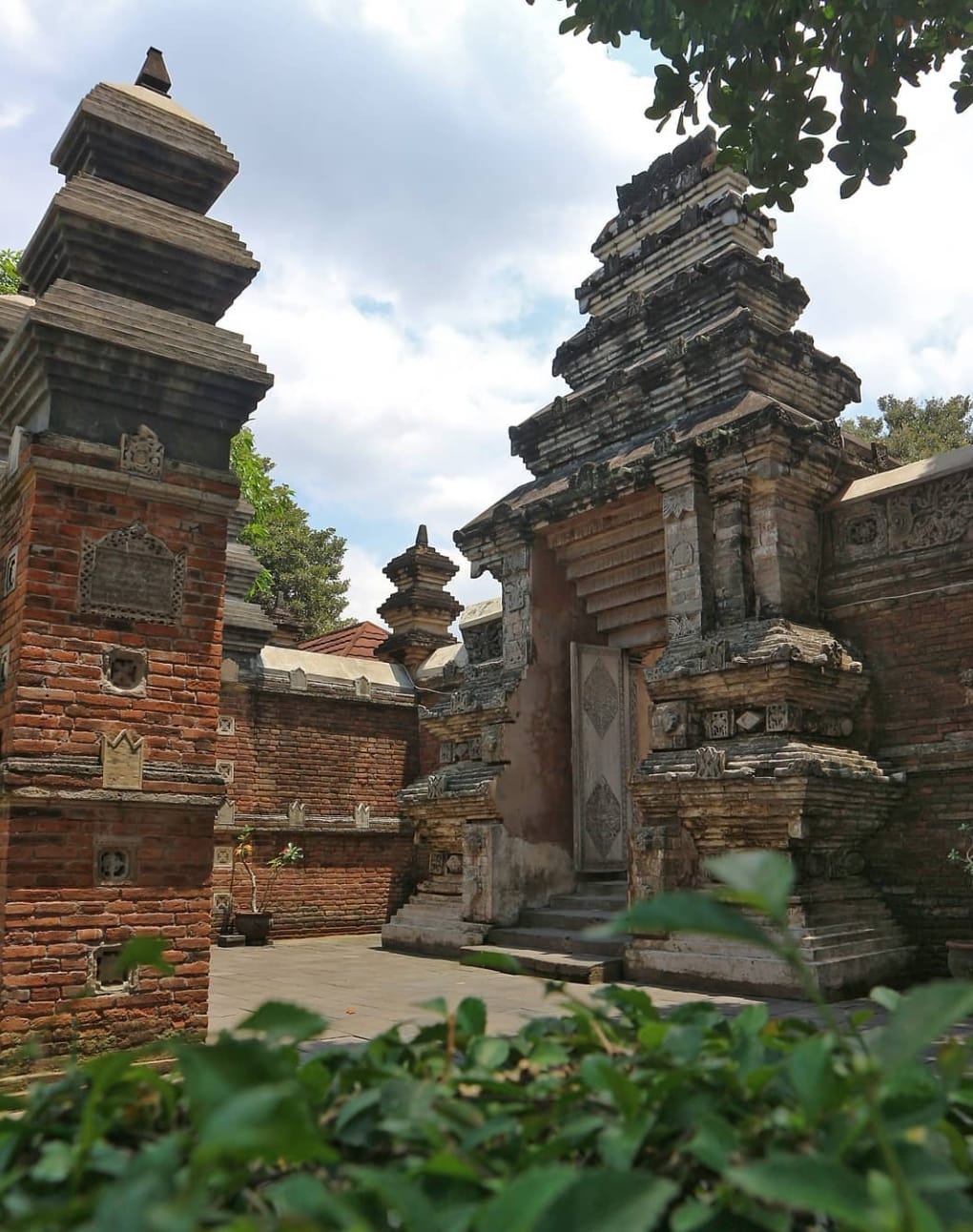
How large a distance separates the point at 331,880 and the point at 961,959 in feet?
25.4

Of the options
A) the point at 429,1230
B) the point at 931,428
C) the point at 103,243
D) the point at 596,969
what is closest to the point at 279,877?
the point at 596,969

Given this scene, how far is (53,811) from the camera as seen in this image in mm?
4836

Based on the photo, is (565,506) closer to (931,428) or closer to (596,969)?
(596,969)

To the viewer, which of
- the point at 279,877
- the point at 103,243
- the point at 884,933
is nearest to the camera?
the point at 103,243

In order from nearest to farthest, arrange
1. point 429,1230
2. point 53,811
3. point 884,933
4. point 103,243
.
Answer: point 429,1230 < point 53,811 < point 103,243 < point 884,933

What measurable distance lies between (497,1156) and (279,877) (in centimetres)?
1143

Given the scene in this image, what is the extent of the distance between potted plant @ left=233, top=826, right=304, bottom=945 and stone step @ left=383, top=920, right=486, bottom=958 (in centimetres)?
153

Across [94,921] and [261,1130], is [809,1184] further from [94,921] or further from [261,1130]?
[94,921]

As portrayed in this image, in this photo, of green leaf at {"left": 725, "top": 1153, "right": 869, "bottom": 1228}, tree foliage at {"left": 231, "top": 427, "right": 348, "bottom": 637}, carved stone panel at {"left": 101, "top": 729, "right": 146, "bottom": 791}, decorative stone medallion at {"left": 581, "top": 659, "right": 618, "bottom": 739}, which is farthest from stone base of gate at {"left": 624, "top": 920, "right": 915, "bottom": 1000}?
tree foliage at {"left": 231, "top": 427, "right": 348, "bottom": 637}

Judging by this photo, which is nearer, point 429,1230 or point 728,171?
point 429,1230

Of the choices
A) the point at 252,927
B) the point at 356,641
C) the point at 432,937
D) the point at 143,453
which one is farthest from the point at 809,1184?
the point at 356,641

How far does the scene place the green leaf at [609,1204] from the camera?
0.97 m

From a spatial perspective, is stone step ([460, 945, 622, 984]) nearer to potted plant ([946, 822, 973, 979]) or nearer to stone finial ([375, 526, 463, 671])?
potted plant ([946, 822, 973, 979])

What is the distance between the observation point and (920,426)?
26344mm
